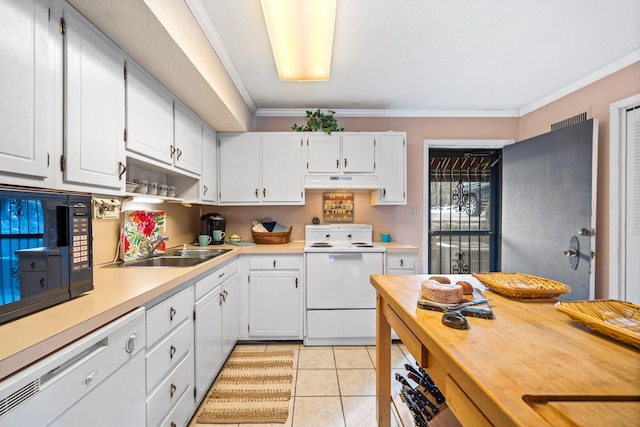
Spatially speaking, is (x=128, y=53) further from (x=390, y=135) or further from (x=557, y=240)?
(x=557, y=240)

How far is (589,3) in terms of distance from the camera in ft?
A: 5.47

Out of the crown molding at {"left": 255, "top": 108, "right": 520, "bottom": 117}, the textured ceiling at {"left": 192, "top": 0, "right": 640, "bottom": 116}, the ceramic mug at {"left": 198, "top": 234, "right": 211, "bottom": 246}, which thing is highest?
the textured ceiling at {"left": 192, "top": 0, "right": 640, "bottom": 116}

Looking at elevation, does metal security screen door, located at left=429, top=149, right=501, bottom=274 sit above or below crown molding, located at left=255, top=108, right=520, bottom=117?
below

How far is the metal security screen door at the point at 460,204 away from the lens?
3506 millimetres

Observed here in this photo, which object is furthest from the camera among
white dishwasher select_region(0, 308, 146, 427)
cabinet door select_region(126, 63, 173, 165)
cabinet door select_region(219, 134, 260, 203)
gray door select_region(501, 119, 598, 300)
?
cabinet door select_region(219, 134, 260, 203)

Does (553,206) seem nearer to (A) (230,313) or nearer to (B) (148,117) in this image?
(A) (230,313)

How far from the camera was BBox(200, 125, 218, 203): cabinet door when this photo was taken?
8.59 ft

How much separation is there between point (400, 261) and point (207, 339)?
1851mm

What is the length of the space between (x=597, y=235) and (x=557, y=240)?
278mm

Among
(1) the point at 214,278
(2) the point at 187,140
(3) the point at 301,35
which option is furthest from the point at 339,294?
(3) the point at 301,35

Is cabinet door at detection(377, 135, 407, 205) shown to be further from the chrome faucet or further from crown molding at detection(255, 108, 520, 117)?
the chrome faucet

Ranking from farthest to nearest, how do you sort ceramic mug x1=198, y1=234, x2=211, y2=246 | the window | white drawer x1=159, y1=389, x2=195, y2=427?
1. ceramic mug x1=198, y1=234, x2=211, y2=246
2. white drawer x1=159, y1=389, x2=195, y2=427
3. the window

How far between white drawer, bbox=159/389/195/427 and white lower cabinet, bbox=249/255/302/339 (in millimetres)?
1019

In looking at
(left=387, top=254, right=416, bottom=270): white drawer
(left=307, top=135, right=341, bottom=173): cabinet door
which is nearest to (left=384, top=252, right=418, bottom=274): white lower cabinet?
(left=387, top=254, right=416, bottom=270): white drawer
